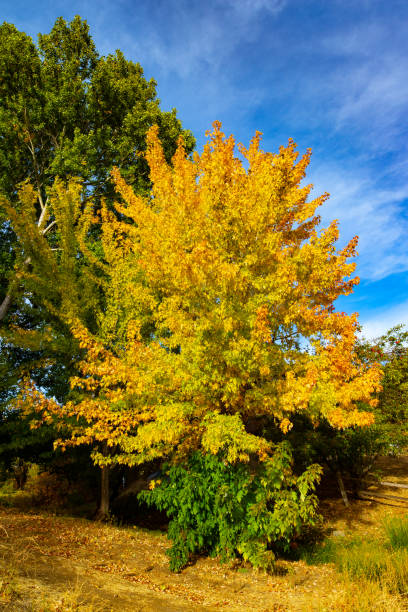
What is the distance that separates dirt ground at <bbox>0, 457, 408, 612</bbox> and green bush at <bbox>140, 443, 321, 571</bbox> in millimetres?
445

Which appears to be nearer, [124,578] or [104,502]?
[124,578]

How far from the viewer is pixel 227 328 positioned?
6664mm

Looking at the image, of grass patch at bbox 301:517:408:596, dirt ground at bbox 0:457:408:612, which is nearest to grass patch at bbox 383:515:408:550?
A: grass patch at bbox 301:517:408:596

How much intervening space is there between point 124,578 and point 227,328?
15.6 ft

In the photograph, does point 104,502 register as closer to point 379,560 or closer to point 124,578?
→ point 124,578

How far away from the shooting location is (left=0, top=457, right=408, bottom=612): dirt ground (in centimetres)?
458

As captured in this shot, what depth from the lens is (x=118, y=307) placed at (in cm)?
1040

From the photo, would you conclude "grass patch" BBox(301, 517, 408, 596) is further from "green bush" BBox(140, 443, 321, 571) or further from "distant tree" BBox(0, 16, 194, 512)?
"distant tree" BBox(0, 16, 194, 512)

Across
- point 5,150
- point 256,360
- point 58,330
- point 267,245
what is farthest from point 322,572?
point 5,150

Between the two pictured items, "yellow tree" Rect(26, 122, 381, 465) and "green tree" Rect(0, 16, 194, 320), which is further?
"green tree" Rect(0, 16, 194, 320)

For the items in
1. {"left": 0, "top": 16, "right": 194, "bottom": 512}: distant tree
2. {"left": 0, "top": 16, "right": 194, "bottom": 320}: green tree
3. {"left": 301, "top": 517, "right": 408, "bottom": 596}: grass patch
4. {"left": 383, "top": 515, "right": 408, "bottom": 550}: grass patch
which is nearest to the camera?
{"left": 301, "top": 517, "right": 408, "bottom": 596}: grass patch

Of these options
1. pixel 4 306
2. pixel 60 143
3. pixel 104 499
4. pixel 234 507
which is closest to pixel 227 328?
pixel 234 507

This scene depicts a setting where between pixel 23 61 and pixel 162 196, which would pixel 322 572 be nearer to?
pixel 162 196

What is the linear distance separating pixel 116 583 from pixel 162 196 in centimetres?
984
